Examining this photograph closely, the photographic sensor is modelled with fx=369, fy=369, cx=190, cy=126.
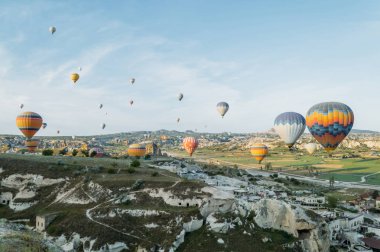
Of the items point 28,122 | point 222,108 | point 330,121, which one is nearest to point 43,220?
point 28,122

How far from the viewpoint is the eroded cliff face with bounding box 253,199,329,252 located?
161 ft

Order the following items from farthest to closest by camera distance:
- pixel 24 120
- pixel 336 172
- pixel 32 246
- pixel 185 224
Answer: pixel 336 172 → pixel 24 120 → pixel 185 224 → pixel 32 246

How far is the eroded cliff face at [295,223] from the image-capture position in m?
49.2

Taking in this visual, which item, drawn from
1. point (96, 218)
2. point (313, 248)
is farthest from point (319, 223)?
point (96, 218)

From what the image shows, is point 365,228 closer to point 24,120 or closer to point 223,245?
point 223,245

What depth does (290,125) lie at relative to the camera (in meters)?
69.6

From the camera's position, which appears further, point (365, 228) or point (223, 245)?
point (365, 228)

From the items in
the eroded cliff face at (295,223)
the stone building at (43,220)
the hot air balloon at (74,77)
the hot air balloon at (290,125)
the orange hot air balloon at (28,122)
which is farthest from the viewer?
the hot air balloon at (74,77)

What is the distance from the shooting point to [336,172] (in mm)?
140000

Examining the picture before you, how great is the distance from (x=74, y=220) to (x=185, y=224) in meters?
14.8

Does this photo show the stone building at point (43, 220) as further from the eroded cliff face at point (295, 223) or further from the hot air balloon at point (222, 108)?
the hot air balloon at point (222, 108)

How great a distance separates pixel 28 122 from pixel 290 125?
180 ft

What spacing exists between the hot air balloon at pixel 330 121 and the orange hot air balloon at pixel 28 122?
57.5m

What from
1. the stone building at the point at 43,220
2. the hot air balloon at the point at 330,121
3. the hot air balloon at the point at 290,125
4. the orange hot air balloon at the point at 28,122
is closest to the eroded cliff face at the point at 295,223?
the hot air balloon at the point at 330,121
